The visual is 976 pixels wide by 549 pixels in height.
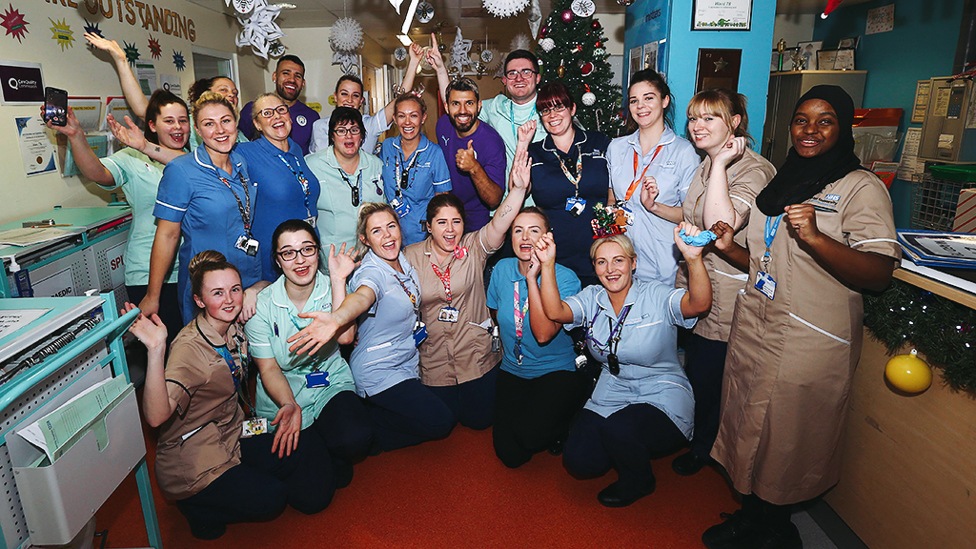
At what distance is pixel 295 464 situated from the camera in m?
2.67

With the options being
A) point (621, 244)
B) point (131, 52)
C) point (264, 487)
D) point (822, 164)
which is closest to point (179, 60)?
point (131, 52)

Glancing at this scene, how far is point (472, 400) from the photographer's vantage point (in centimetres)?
330

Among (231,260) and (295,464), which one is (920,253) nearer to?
(295,464)

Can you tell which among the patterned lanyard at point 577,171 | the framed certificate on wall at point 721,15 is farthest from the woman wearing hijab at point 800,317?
the framed certificate on wall at point 721,15

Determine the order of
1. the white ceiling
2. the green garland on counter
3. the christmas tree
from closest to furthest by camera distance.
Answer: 1. the green garland on counter
2. the christmas tree
3. the white ceiling

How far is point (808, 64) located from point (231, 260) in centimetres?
858

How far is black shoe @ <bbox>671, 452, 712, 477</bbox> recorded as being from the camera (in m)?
2.92

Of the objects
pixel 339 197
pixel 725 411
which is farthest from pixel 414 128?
pixel 725 411

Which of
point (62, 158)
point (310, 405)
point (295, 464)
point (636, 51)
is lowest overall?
point (295, 464)

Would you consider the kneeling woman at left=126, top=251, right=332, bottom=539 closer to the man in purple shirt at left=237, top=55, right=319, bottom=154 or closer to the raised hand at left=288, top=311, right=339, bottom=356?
the raised hand at left=288, top=311, right=339, bottom=356

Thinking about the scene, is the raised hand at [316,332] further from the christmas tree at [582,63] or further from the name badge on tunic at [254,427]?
the christmas tree at [582,63]

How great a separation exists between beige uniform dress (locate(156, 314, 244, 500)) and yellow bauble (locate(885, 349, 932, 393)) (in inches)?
104

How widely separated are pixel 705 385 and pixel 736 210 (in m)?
0.91

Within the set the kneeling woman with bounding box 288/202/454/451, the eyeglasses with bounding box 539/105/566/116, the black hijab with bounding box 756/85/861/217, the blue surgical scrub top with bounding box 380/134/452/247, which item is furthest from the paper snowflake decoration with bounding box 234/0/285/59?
the black hijab with bounding box 756/85/861/217
